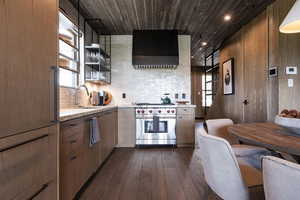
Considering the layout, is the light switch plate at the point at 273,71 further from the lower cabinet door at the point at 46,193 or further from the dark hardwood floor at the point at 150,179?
the lower cabinet door at the point at 46,193

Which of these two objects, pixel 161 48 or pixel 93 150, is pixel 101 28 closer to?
→ pixel 161 48

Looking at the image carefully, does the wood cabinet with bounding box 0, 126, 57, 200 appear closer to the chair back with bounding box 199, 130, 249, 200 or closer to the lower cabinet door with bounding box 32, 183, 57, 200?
the lower cabinet door with bounding box 32, 183, 57, 200

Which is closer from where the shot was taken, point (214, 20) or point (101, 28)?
point (214, 20)

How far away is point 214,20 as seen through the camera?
11.8ft

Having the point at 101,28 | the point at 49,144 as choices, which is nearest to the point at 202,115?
the point at 101,28

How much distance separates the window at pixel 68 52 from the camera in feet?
7.70

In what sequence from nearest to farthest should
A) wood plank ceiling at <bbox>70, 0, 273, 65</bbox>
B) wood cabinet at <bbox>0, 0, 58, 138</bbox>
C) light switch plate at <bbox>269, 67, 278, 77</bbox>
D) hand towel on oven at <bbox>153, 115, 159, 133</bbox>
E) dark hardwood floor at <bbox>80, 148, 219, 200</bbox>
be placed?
wood cabinet at <bbox>0, 0, 58, 138</bbox>
dark hardwood floor at <bbox>80, 148, 219, 200</bbox>
light switch plate at <bbox>269, 67, 278, 77</bbox>
wood plank ceiling at <bbox>70, 0, 273, 65</bbox>
hand towel on oven at <bbox>153, 115, 159, 133</bbox>

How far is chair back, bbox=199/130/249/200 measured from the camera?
98cm

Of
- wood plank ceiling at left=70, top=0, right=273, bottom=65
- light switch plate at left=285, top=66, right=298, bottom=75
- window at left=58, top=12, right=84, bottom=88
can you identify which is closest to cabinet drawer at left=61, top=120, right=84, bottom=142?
window at left=58, top=12, right=84, bottom=88

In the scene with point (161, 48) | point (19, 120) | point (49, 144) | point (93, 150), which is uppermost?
point (161, 48)

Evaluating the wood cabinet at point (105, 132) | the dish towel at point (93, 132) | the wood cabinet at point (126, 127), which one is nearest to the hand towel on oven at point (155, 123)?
the wood cabinet at point (126, 127)

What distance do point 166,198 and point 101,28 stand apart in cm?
355

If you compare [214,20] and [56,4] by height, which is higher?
[214,20]

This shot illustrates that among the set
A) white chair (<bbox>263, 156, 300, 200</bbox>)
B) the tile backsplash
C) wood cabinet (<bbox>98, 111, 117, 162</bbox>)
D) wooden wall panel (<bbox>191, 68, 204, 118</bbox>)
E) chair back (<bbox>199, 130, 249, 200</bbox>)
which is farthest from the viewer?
wooden wall panel (<bbox>191, 68, 204, 118</bbox>)
